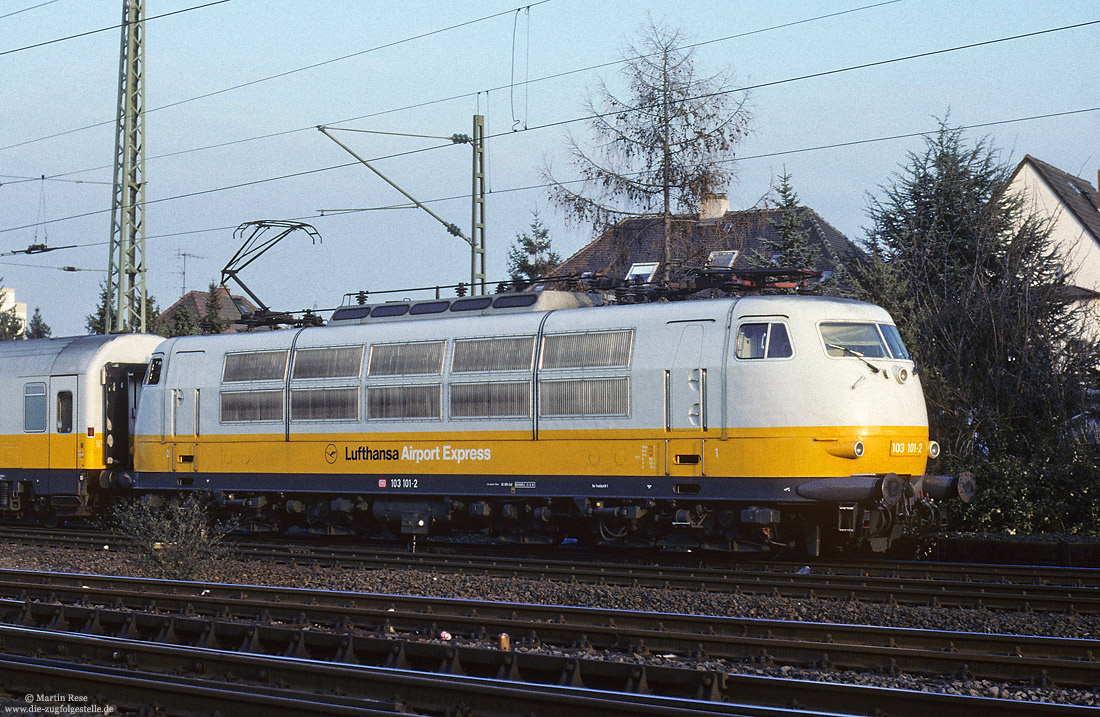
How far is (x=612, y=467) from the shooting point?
14.7 metres

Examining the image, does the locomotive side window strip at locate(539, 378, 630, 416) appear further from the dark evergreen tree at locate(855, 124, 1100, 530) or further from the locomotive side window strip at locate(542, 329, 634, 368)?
the dark evergreen tree at locate(855, 124, 1100, 530)

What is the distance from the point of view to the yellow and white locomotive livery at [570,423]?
45.1ft

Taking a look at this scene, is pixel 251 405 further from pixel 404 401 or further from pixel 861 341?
pixel 861 341

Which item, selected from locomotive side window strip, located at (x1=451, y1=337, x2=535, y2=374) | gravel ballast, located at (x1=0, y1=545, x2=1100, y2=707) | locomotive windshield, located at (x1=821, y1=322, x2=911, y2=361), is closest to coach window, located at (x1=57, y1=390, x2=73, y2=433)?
gravel ballast, located at (x1=0, y1=545, x2=1100, y2=707)

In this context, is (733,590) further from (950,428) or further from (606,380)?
(950,428)

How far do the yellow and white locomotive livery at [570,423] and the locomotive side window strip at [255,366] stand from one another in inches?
1.1

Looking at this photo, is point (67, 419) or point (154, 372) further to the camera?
point (67, 419)

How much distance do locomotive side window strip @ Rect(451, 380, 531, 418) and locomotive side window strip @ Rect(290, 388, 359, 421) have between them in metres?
1.79

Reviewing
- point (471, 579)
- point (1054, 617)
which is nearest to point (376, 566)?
point (471, 579)

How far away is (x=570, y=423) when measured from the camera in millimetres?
15047

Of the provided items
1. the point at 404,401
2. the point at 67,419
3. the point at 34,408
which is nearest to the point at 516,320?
the point at 404,401

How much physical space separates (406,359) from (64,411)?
741 centimetres

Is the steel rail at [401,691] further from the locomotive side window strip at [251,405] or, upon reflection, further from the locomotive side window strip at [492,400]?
the locomotive side window strip at [251,405]

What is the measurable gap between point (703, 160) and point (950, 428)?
7.92 m
